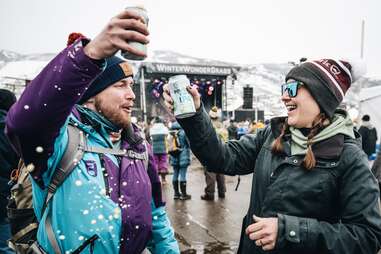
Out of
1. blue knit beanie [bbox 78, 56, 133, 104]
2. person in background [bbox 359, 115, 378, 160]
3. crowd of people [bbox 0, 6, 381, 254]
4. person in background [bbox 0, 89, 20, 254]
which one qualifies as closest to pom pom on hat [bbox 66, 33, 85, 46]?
crowd of people [bbox 0, 6, 381, 254]

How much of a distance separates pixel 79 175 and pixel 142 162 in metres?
0.47

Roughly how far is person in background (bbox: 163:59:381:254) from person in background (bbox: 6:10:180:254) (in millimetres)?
351

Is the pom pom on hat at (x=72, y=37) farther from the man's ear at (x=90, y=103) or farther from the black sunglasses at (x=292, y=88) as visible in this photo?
the black sunglasses at (x=292, y=88)

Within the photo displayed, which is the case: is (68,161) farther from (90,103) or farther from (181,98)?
(181,98)

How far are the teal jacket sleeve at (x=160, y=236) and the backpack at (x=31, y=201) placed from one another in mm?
465

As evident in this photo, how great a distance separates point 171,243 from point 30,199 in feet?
2.92

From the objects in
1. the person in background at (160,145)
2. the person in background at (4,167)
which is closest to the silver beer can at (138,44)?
the person in background at (4,167)

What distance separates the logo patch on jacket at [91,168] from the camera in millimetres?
1456

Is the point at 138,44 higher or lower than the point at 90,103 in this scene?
higher

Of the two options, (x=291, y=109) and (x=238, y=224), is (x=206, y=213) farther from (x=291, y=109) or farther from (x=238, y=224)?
(x=291, y=109)

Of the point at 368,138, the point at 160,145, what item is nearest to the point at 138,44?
the point at 160,145

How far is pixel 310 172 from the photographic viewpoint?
162 centimetres

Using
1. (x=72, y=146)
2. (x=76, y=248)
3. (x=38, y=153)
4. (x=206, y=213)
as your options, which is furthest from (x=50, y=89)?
(x=206, y=213)

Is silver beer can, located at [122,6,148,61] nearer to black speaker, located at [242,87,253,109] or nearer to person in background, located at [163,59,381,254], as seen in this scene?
person in background, located at [163,59,381,254]
